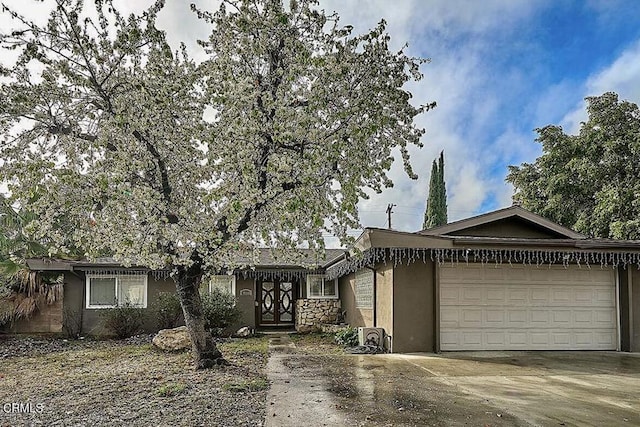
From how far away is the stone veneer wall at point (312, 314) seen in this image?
1584cm

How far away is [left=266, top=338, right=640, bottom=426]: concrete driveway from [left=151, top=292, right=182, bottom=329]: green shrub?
5.26 m

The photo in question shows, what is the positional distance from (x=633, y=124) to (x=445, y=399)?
16.2 meters

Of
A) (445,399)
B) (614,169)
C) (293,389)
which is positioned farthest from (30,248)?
(614,169)

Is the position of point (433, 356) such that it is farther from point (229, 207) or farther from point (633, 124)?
point (633, 124)

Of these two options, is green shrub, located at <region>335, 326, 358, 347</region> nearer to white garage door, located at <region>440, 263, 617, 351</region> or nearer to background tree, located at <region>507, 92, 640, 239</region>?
white garage door, located at <region>440, 263, 617, 351</region>

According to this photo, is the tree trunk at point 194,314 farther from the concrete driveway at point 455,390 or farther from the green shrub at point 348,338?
the green shrub at point 348,338

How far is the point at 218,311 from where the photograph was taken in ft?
47.1

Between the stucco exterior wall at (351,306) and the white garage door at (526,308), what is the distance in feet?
7.65

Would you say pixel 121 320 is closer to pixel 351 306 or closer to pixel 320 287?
pixel 320 287

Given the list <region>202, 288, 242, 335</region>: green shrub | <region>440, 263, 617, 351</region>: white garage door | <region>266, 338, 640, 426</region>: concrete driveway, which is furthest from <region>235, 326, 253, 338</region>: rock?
<region>440, 263, 617, 351</region>: white garage door

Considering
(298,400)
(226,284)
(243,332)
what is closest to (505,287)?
(298,400)

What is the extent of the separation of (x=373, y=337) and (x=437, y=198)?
53.7 feet

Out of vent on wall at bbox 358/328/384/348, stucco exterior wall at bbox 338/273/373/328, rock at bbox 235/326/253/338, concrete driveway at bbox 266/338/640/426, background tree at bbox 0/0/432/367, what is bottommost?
rock at bbox 235/326/253/338

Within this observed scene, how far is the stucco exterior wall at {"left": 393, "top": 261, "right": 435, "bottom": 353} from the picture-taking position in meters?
10.8
